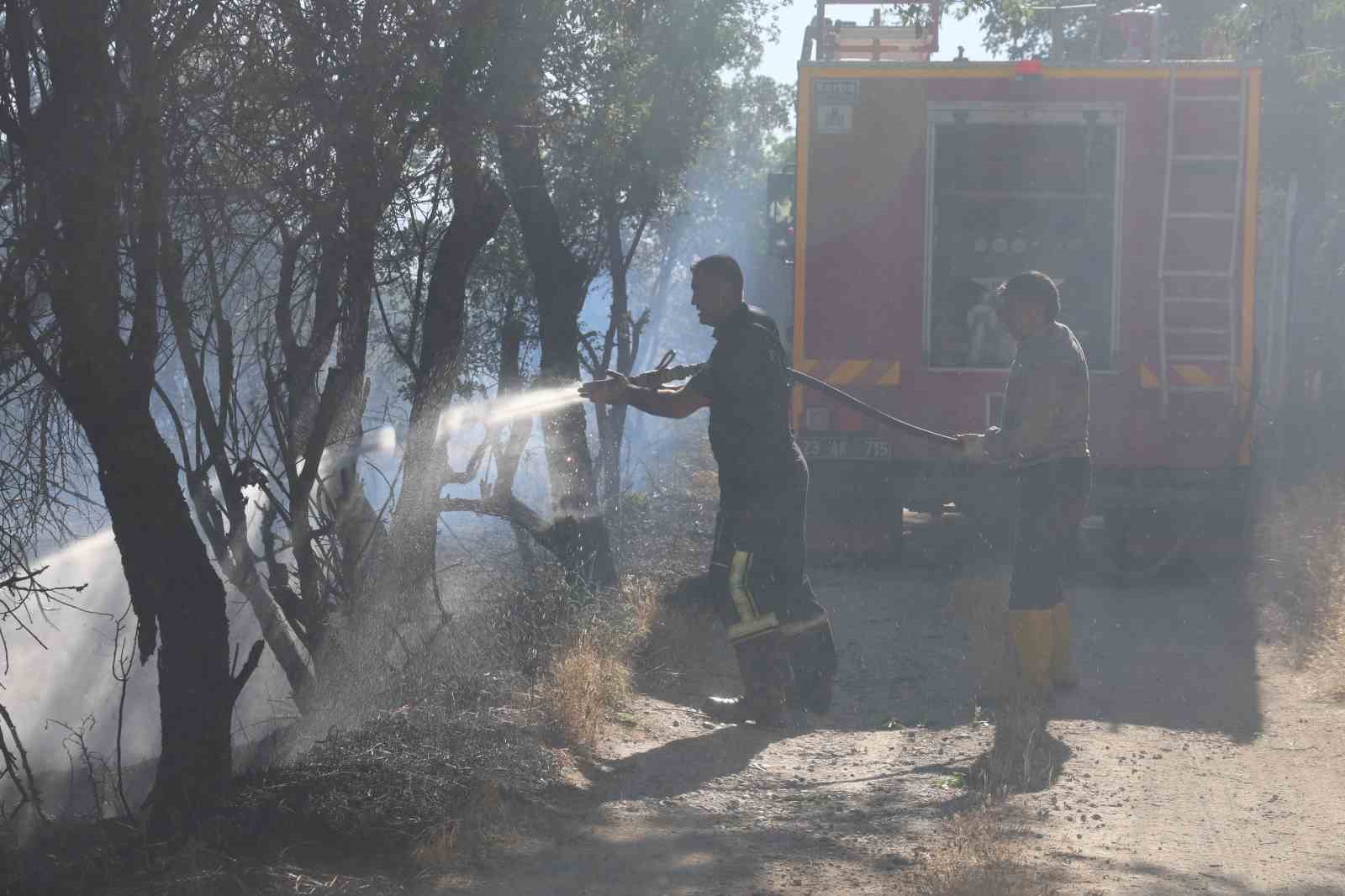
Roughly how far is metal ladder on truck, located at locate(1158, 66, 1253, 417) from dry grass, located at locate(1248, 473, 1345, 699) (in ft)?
4.21

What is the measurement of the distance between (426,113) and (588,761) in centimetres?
238

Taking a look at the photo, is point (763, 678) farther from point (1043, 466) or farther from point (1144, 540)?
point (1144, 540)

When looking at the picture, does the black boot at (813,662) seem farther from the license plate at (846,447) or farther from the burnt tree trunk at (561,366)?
the license plate at (846,447)

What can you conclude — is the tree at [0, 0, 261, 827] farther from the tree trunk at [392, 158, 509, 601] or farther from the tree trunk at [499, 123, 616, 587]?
the tree trunk at [499, 123, 616, 587]

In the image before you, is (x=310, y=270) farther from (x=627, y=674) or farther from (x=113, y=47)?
(x=627, y=674)

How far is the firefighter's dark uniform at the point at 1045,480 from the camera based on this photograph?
253 inches

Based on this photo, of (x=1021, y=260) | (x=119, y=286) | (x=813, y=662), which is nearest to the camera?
(x=119, y=286)

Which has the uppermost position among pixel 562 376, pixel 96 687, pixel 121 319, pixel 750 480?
pixel 121 319

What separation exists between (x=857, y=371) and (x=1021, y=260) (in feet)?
4.48

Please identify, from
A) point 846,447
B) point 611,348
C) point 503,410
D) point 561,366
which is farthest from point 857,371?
point 611,348

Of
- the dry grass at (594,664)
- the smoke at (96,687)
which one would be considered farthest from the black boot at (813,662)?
the smoke at (96,687)

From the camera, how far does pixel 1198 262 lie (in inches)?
367

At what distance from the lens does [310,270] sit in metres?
5.32

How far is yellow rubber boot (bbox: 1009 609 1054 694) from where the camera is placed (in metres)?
6.44
